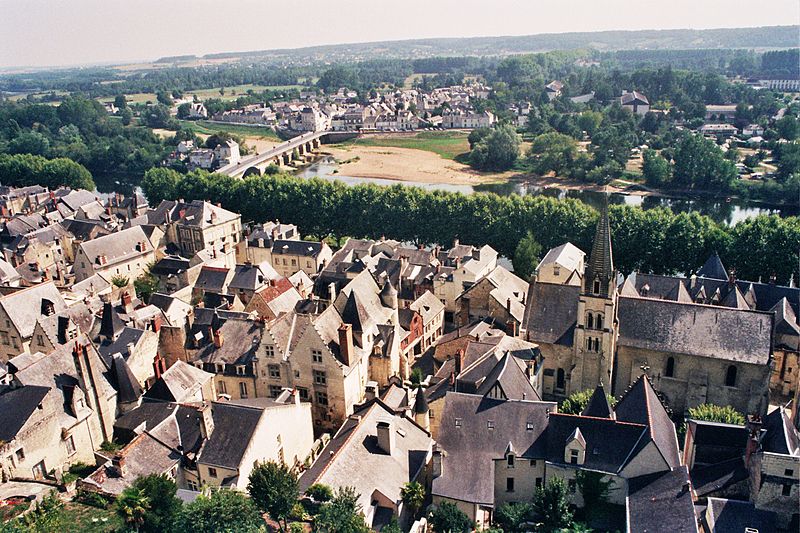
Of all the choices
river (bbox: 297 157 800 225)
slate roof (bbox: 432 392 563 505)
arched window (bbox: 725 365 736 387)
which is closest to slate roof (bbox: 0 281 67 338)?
slate roof (bbox: 432 392 563 505)

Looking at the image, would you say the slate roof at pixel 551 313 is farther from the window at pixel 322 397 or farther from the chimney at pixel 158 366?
the chimney at pixel 158 366

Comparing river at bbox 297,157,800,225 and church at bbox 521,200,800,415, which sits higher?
church at bbox 521,200,800,415

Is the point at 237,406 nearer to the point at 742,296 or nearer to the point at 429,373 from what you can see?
the point at 429,373

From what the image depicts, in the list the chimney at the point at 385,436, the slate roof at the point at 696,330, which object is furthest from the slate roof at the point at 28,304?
the slate roof at the point at 696,330

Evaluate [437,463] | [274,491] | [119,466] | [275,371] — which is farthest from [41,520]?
[437,463]

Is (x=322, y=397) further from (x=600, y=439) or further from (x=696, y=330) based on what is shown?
(x=696, y=330)

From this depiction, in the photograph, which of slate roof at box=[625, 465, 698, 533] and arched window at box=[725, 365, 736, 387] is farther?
arched window at box=[725, 365, 736, 387]

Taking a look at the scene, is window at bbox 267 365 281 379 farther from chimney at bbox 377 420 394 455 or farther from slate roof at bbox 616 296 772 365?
slate roof at bbox 616 296 772 365
